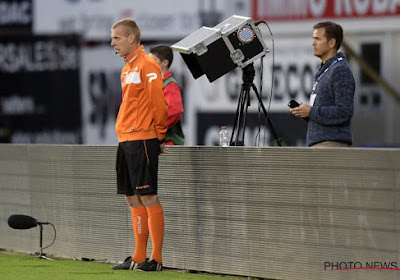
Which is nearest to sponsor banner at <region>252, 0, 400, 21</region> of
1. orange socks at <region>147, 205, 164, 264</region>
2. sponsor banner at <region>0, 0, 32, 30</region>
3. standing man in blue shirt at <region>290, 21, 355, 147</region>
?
sponsor banner at <region>0, 0, 32, 30</region>

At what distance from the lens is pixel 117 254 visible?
27.7 ft

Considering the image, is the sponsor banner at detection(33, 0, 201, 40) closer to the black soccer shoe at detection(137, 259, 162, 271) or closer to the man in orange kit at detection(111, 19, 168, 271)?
the man in orange kit at detection(111, 19, 168, 271)

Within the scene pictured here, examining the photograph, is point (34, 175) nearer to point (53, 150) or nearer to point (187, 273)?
point (53, 150)

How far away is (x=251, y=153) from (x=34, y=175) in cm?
260

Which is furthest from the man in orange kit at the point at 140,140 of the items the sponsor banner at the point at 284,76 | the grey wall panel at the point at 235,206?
the sponsor banner at the point at 284,76

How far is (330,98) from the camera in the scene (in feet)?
23.9

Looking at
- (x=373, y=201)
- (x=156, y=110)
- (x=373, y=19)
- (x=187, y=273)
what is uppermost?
(x=373, y=19)

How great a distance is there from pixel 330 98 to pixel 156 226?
4.91 ft

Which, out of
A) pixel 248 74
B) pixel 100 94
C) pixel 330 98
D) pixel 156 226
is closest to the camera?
pixel 330 98

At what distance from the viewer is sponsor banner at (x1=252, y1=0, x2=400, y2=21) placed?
15.2m

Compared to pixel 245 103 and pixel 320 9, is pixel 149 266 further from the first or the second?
pixel 320 9

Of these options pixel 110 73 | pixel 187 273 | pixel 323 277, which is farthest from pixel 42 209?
pixel 110 73

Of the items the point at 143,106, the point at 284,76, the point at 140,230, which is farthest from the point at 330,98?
the point at 284,76

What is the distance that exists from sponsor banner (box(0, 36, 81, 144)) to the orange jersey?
11303 mm
